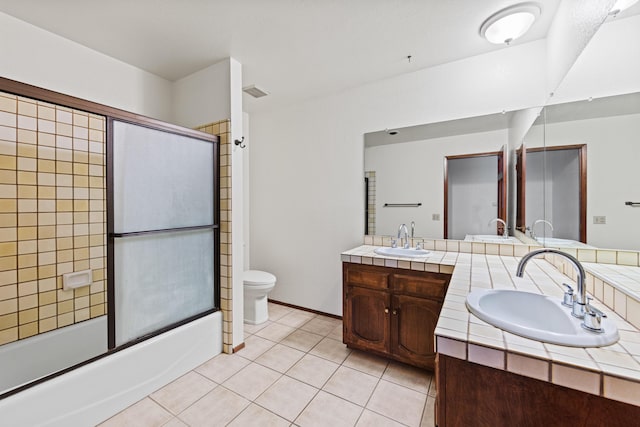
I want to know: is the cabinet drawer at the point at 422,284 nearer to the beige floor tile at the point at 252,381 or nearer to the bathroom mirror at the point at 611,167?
the bathroom mirror at the point at 611,167

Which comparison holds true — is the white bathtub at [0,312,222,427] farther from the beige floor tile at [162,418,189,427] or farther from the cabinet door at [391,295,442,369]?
the cabinet door at [391,295,442,369]

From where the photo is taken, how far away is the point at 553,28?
1741 mm

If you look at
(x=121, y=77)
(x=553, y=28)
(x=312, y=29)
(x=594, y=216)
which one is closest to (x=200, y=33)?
(x=312, y=29)

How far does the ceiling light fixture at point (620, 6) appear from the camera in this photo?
94cm

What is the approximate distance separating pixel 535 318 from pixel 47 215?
2.92 metres

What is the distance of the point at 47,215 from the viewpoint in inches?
73.7

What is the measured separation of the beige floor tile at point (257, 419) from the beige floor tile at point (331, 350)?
2.23 feet

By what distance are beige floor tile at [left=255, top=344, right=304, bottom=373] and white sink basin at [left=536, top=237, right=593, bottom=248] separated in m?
1.91

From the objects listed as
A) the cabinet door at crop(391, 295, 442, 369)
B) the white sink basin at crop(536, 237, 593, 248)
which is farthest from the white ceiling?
the cabinet door at crop(391, 295, 442, 369)

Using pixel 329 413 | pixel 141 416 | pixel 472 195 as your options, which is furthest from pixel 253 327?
pixel 472 195

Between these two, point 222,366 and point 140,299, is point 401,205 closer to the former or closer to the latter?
point 222,366

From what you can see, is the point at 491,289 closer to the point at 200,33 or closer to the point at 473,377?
the point at 473,377

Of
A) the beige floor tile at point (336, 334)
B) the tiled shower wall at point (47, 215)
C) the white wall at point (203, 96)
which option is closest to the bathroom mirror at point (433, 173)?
the beige floor tile at point (336, 334)

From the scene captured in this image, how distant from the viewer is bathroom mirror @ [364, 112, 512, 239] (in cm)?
221
